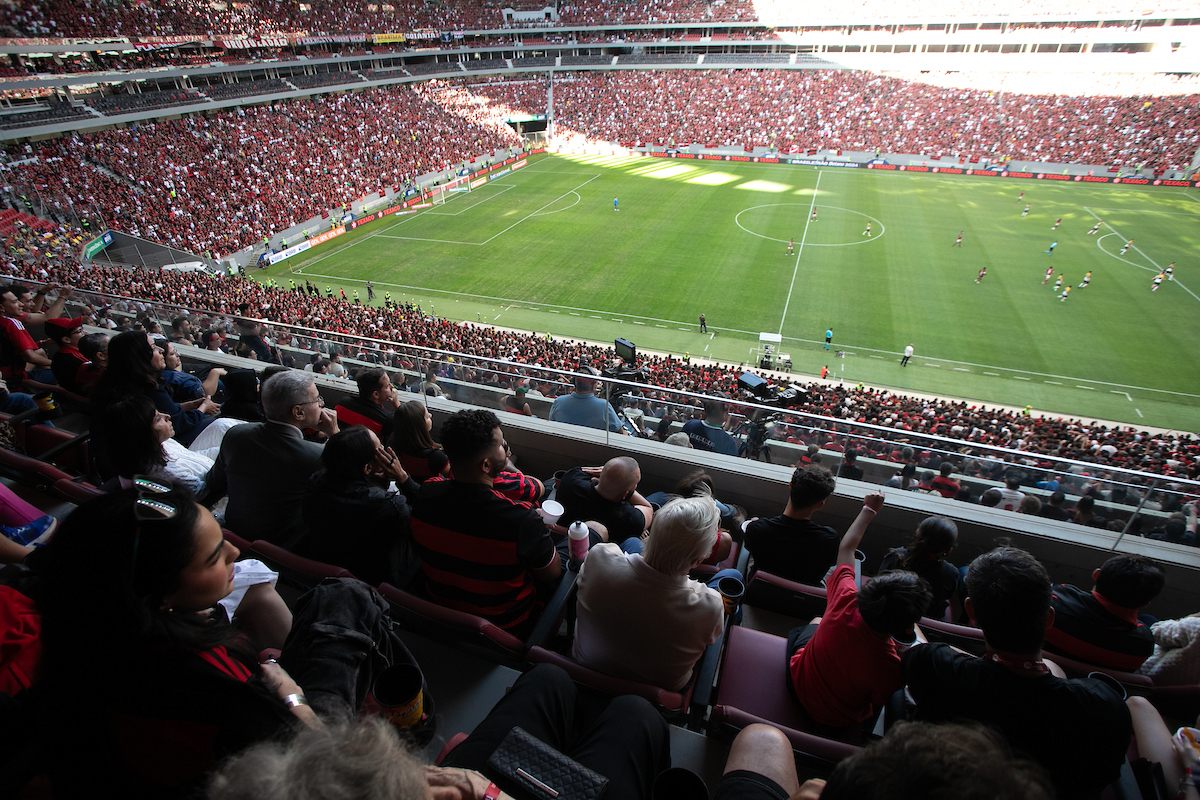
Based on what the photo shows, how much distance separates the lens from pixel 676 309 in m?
22.6

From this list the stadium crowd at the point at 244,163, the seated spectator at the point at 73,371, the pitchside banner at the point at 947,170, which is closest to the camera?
the seated spectator at the point at 73,371

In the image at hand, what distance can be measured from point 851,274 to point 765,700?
25.3 m

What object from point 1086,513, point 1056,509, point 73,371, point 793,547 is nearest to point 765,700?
point 793,547

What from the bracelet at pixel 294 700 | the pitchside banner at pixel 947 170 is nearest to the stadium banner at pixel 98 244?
the bracelet at pixel 294 700

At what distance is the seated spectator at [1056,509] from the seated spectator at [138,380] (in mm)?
6900

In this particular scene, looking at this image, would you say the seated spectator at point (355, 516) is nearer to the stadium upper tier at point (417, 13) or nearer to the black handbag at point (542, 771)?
the black handbag at point (542, 771)

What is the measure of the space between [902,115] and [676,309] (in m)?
33.9

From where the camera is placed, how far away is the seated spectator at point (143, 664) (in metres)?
1.54

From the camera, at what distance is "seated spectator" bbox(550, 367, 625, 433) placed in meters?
5.68

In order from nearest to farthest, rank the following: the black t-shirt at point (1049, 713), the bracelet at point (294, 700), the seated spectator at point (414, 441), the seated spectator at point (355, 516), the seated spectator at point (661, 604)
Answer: the bracelet at point (294, 700), the black t-shirt at point (1049, 713), the seated spectator at point (661, 604), the seated spectator at point (355, 516), the seated spectator at point (414, 441)

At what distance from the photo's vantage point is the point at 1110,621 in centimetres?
322

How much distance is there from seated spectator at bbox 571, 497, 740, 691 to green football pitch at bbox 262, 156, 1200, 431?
1745 centimetres

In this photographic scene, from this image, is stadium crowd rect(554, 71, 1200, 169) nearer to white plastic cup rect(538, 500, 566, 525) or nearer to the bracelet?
white plastic cup rect(538, 500, 566, 525)

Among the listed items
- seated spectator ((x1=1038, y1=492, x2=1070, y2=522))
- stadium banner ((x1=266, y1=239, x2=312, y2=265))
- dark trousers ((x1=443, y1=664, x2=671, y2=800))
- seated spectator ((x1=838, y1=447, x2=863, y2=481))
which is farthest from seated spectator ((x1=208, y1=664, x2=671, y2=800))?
stadium banner ((x1=266, y1=239, x2=312, y2=265))
